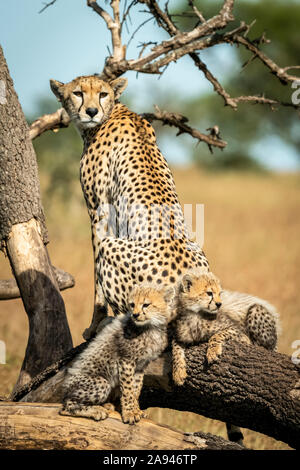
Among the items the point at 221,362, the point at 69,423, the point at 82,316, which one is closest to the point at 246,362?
the point at 221,362

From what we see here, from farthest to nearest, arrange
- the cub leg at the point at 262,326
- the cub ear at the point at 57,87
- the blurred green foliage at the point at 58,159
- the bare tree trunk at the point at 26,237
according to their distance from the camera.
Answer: the blurred green foliage at the point at 58,159
the cub ear at the point at 57,87
the bare tree trunk at the point at 26,237
the cub leg at the point at 262,326

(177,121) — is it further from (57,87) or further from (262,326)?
(262,326)

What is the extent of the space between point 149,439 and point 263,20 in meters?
22.9

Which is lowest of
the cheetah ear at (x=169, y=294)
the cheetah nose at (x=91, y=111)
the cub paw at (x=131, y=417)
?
the cub paw at (x=131, y=417)

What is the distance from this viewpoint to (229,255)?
1211cm

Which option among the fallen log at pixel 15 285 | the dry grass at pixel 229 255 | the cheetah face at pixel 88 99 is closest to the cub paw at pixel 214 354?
the dry grass at pixel 229 255

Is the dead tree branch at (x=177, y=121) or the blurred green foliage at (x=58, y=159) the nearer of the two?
the dead tree branch at (x=177, y=121)

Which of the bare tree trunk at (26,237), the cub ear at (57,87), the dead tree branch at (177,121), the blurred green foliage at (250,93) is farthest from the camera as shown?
the blurred green foliage at (250,93)

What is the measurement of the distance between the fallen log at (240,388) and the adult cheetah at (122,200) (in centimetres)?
60

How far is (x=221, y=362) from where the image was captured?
144 inches

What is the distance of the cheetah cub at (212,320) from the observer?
3736 millimetres

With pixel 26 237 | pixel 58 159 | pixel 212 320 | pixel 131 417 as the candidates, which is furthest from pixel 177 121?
pixel 58 159

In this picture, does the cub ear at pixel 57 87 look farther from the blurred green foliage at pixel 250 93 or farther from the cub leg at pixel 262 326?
the blurred green foliage at pixel 250 93
